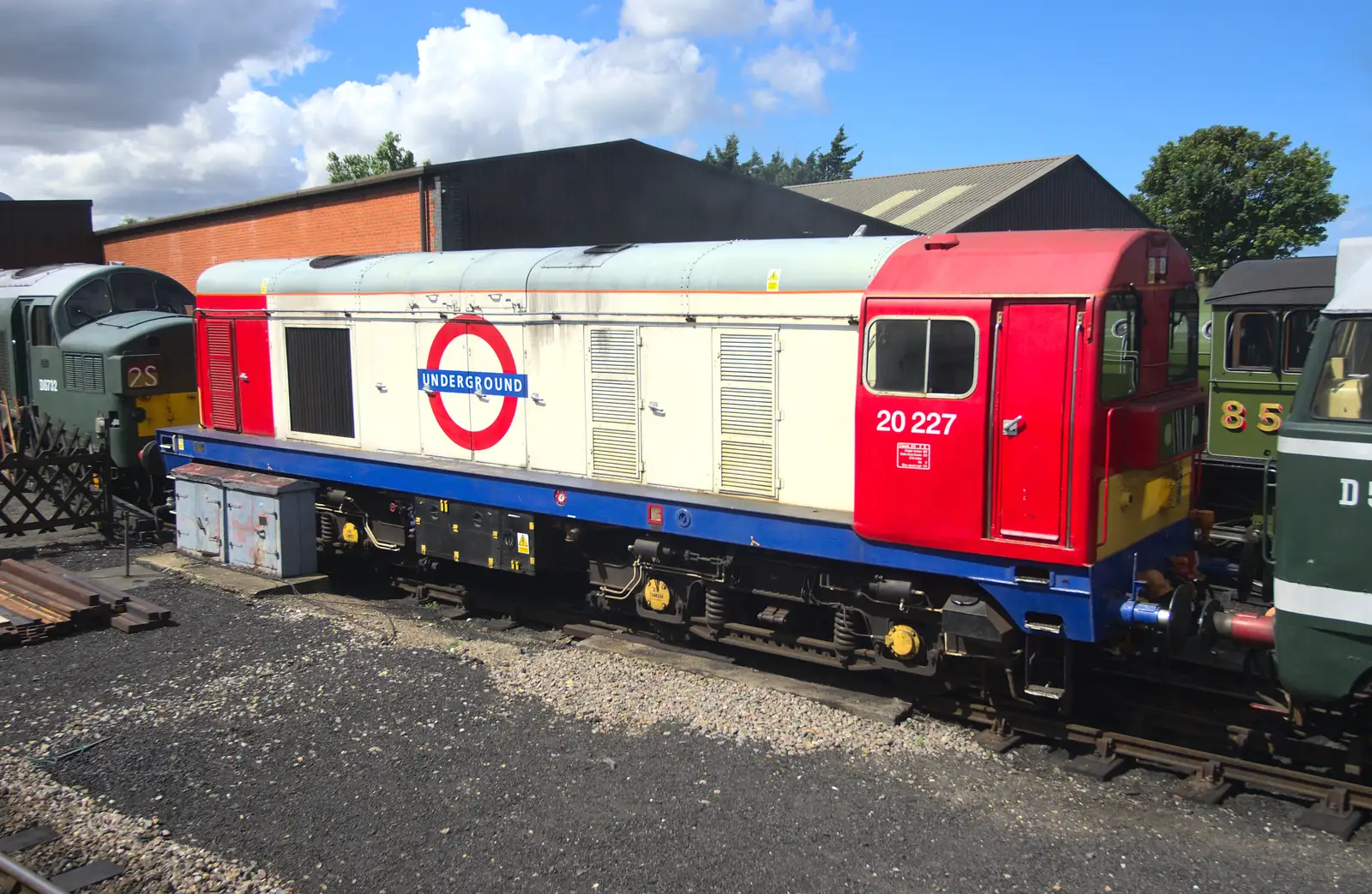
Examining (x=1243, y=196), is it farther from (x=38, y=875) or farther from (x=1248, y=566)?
(x=38, y=875)

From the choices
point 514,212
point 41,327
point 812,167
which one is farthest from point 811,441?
point 812,167

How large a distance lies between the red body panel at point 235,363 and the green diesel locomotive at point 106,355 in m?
1.85

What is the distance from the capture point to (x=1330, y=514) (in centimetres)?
500

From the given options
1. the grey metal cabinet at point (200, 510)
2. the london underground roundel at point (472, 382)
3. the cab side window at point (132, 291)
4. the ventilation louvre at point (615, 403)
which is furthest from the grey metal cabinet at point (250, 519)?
the cab side window at point (132, 291)

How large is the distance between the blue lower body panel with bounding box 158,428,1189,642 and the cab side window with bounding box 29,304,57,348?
531 cm

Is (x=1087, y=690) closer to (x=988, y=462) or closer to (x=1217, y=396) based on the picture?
(x=988, y=462)

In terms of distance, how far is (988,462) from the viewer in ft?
20.2

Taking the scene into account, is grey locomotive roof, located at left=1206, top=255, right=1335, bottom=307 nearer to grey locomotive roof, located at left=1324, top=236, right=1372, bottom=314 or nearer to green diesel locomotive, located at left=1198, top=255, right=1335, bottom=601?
green diesel locomotive, located at left=1198, top=255, right=1335, bottom=601

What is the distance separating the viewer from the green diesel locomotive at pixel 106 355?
13367 mm

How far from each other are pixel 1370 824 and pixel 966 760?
220 centimetres

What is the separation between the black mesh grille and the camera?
10.5 m

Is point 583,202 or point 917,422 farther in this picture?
point 583,202

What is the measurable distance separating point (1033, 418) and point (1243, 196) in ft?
98.3

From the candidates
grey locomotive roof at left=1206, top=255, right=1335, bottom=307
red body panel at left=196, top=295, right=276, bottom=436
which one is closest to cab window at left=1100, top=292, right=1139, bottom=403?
grey locomotive roof at left=1206, top=255, right=1335, bottom=307
